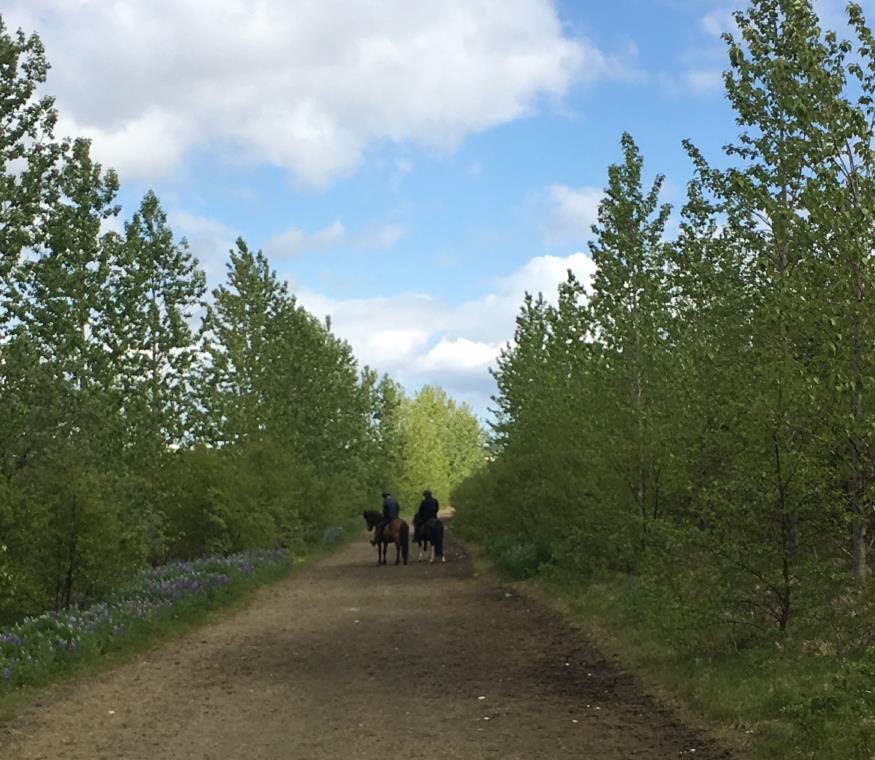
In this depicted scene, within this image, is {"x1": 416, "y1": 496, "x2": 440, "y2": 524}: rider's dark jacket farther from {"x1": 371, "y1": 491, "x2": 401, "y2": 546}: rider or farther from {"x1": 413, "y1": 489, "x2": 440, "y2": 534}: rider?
{"x1": 371, "y1": 491, "x2": 401, "y2": 546}: rider

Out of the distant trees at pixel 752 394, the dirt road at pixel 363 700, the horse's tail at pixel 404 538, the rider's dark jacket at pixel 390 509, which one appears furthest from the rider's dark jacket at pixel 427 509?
the dirt road at pixel 363 700

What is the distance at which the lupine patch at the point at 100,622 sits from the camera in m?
12.6

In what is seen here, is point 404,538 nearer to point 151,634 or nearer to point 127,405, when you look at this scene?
point 127,405

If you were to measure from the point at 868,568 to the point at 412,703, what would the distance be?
5760 millimetres

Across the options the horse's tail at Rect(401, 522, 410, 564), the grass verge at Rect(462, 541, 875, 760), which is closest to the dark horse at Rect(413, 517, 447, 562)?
the horse's tail at Rect(401, 522, 410, 564)

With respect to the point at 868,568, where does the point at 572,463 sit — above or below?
above

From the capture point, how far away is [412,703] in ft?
35.0

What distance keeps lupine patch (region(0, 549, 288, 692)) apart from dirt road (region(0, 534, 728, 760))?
0.64 m

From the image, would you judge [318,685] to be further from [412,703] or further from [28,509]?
[28,509]

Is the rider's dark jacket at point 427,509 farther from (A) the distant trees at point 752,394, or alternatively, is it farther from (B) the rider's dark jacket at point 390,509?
(A) the distant trees at point 752,394

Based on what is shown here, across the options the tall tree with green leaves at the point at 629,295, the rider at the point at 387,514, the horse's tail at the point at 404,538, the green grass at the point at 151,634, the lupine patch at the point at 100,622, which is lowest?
the green grass at the point at 151,634

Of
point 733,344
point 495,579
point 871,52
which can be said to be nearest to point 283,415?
point 495,579

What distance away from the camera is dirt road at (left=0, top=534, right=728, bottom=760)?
8781mm

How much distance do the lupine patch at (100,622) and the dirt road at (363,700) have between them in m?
0.64
